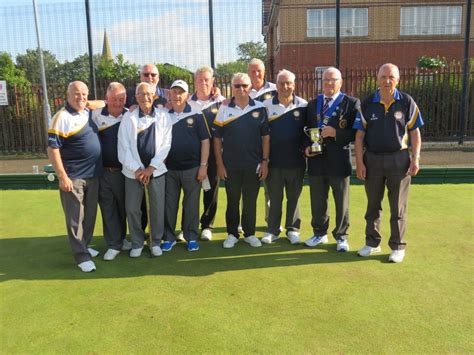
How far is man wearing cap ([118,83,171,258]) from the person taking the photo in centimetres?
412

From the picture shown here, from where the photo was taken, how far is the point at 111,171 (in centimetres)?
432

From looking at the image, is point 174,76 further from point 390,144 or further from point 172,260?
point 390,144

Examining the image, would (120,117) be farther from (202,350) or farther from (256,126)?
(202,350)

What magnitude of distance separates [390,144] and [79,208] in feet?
9.63

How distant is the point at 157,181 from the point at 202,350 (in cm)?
203

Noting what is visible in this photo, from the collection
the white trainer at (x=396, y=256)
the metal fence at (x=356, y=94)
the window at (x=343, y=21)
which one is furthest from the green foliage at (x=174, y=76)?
the window at (x=343, y=21)

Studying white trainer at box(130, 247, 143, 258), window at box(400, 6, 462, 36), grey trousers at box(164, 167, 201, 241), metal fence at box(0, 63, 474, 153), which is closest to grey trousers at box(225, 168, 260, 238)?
grey trousers at box(164, 167, 201, 241)

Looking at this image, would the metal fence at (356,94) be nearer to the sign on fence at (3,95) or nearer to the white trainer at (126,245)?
the sign on fence at (3,95)

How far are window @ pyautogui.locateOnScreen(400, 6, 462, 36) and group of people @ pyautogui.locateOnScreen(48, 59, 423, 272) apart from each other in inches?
833

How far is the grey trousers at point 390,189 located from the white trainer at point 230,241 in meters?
1.39

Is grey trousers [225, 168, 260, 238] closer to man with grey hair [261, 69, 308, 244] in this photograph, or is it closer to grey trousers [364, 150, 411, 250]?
man with grey hair [261, 69, 308, 244]

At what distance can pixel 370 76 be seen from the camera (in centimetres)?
1124

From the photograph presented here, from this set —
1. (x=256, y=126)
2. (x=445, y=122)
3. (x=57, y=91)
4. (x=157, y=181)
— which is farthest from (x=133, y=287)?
(x=445, y=122)

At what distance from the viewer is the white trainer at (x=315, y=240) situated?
461 cm
